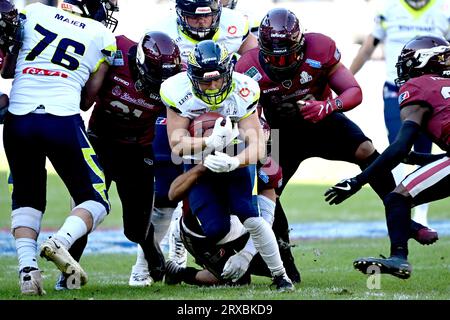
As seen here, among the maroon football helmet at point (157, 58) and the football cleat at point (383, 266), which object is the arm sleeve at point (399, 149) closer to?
the football cleat at point (383, 266)

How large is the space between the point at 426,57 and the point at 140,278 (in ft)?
7.81

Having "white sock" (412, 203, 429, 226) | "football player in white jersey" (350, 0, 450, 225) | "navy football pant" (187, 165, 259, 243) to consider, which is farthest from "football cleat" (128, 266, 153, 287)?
"football player in white jersey" (350, 0, 450, 225)

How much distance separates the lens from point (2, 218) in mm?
10953

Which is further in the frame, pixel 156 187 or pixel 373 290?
pixel 156 187

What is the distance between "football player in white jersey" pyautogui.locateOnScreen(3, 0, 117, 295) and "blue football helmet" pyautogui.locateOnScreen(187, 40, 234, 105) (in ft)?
2.03

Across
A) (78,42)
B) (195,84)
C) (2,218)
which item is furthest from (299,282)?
(2,218)

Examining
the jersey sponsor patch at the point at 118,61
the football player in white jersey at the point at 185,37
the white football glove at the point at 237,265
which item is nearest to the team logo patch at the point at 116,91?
the jersey sponsor patch at the point at 118,61

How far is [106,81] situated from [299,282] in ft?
5.98

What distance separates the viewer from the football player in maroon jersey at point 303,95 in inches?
249

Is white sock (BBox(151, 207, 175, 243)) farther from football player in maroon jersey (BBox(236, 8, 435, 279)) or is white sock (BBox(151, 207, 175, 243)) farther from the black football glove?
the black football glove

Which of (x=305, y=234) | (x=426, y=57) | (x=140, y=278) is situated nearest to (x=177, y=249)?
(x=140, y=278)

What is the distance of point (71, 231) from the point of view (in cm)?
562

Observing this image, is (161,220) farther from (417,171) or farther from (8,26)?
(417,171)

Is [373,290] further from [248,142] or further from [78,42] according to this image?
[78,42]
